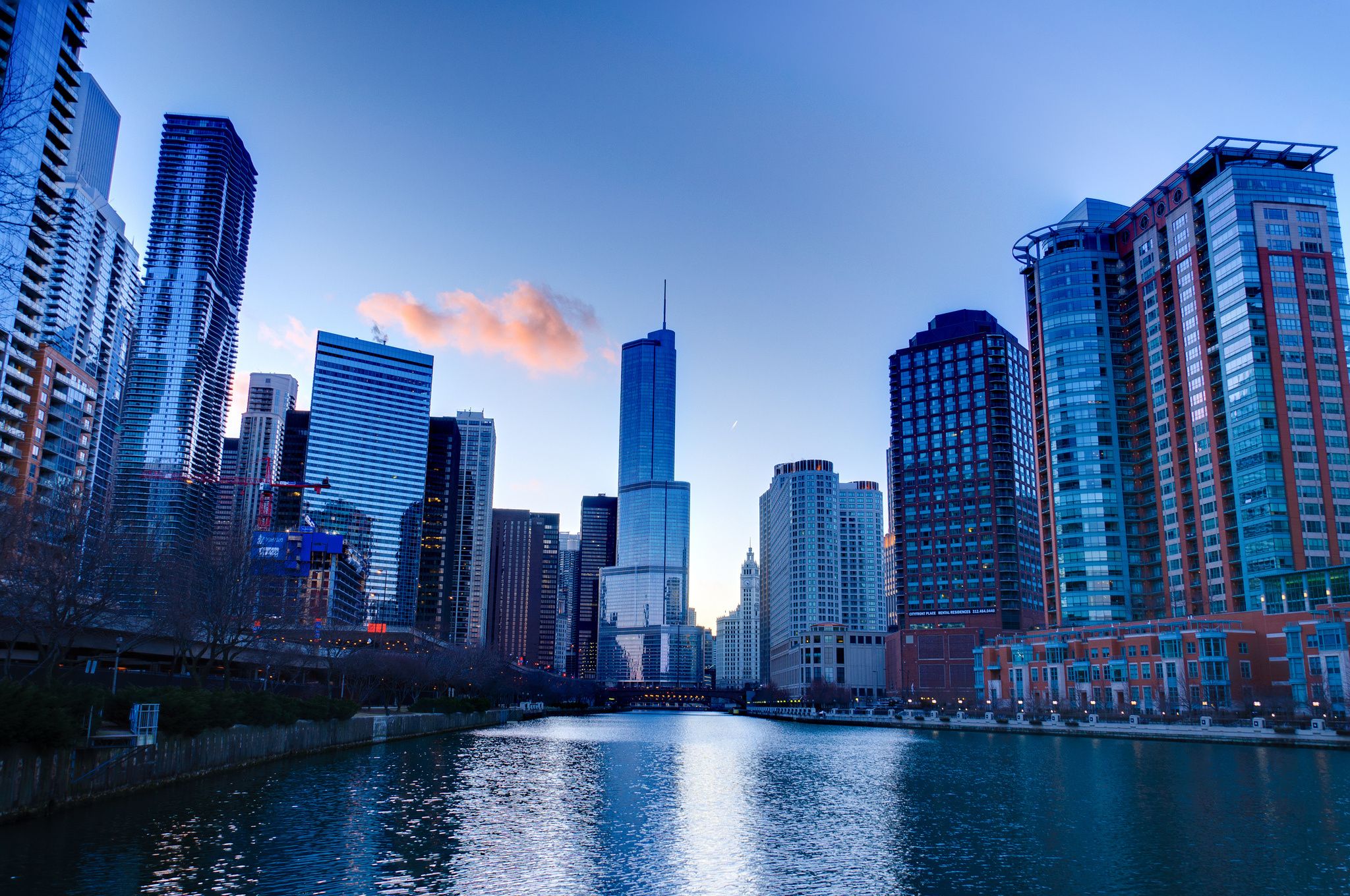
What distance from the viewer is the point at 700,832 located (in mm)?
50250

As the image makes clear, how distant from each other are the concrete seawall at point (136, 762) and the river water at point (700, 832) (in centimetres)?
130

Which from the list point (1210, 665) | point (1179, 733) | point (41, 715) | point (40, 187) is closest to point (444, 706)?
point (1179, 733)

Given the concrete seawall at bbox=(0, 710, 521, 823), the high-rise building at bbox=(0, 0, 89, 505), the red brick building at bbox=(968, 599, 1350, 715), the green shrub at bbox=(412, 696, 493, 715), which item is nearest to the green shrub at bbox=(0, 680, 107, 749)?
the concrete seawall at bbox=(0, 710, 521, 823)

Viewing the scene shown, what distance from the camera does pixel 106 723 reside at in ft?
195

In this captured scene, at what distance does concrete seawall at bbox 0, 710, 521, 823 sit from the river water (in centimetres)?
130

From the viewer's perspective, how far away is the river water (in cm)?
3706

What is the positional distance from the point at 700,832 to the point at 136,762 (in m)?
31.8

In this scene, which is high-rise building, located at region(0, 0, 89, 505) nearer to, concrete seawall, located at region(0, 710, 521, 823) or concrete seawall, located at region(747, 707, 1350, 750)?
concrete seawall, located at region(0, 710, 521, 823)

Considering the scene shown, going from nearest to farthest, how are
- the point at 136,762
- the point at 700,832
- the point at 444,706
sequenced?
1. the point at 700,832
2. the point at 136,762
3. the point at 444,706

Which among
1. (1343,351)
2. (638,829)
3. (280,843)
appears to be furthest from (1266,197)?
(280,843)

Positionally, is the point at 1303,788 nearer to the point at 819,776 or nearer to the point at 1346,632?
the point at 819,776

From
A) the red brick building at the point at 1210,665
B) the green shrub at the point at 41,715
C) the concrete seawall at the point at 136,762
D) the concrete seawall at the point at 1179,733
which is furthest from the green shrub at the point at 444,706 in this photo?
the green shrub at the point at 41,715

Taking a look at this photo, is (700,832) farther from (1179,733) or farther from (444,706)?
(444,706)

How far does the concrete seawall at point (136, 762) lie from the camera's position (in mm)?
43188
